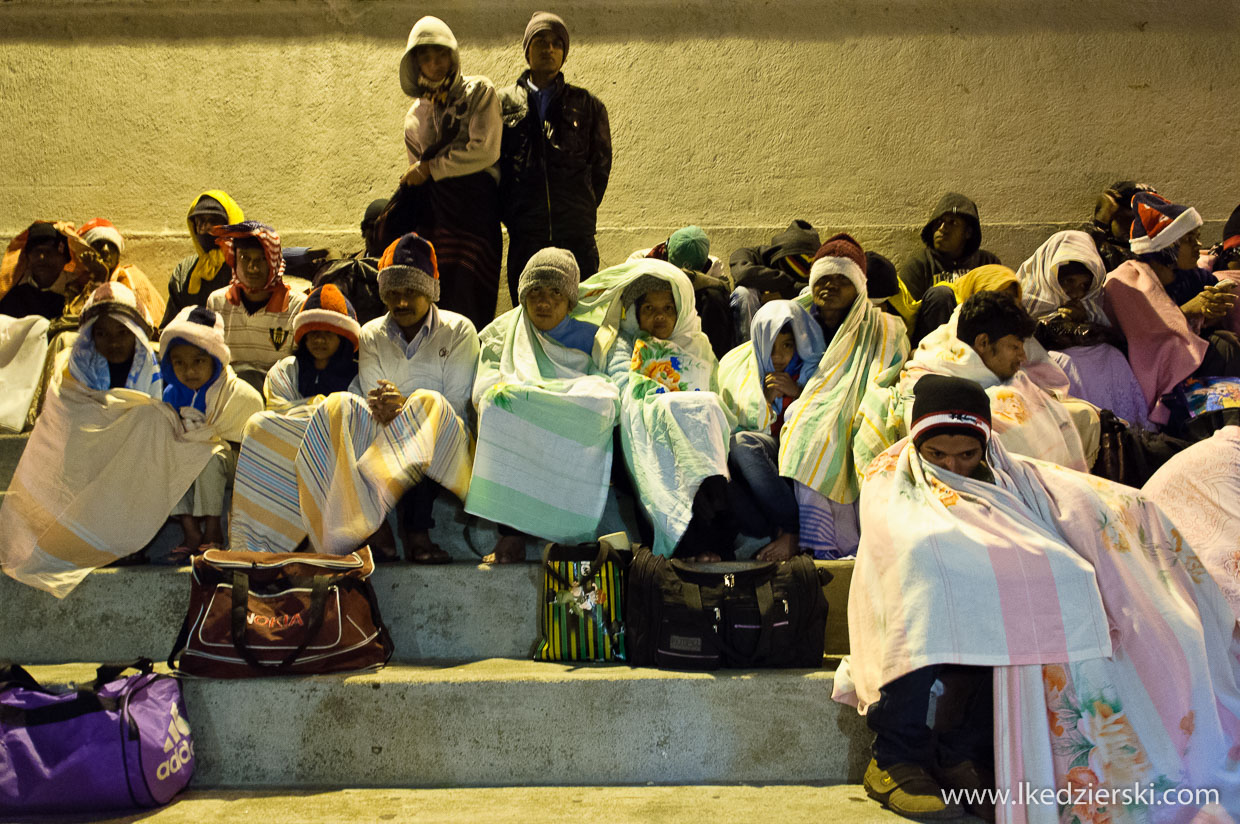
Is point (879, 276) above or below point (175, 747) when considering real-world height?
above

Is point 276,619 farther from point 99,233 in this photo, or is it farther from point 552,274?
point 99,233

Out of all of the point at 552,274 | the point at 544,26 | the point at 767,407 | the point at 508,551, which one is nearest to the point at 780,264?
the point at 767,407

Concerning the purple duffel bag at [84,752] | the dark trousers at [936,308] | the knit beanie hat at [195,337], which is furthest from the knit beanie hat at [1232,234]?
the purple duffel bag at [84,752]

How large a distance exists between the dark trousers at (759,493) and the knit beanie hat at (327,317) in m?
1.53

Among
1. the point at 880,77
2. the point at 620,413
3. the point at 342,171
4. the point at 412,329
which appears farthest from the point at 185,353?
the point at 880,77

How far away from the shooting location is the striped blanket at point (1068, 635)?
99.0 inches

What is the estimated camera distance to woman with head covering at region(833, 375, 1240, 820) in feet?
8.24

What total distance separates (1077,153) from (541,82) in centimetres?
332

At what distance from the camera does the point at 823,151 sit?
19.7 ft

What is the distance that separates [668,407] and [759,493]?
46 centimetres

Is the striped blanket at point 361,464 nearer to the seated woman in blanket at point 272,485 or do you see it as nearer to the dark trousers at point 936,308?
the seated woman in blanket at point 272,485

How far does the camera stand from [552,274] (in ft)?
12.9

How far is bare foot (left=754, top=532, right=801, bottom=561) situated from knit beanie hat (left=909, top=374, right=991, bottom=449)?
2.68ft

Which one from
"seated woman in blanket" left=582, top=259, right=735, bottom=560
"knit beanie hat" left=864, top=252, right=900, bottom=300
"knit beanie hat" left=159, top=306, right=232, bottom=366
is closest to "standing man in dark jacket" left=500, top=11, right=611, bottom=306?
"seated woman in blanket" left=582, top=259, right=735, bottom=560
